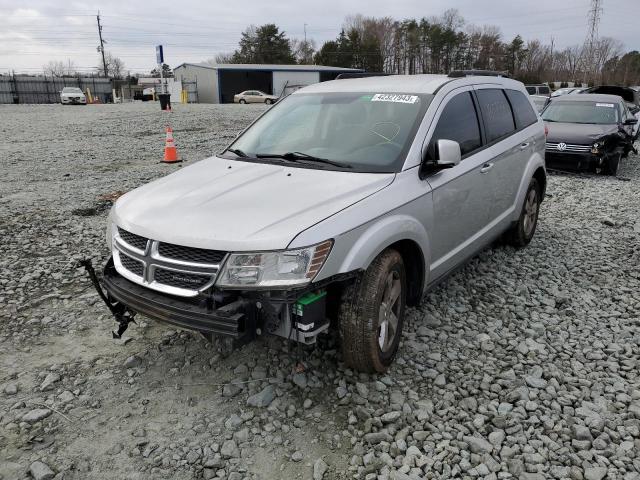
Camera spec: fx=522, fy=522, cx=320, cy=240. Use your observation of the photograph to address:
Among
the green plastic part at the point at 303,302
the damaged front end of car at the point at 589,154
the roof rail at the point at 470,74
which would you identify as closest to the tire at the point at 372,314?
the green plastic part at the point at 303,302

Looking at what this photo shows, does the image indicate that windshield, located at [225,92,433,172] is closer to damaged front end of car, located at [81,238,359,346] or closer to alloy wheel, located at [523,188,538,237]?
damaged front end of car, located at [81,238,359,346]

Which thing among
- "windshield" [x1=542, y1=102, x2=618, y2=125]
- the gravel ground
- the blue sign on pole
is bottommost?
the gravel ground

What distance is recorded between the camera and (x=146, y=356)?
3670 millimetres

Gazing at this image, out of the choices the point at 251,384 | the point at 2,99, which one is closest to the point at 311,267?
the point at 251,384

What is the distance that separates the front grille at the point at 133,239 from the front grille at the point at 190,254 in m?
0.17

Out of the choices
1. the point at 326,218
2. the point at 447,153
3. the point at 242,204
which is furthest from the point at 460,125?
the point at 242,204

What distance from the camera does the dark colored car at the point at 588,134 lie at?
34.1ft

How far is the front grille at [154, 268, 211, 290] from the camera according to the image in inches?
114

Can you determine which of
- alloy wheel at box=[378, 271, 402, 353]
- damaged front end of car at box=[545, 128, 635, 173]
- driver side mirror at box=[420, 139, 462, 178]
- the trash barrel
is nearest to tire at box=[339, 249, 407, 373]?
alloy wheel at box=[378, 271, 402, 353]

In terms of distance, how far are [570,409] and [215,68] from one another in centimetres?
5663

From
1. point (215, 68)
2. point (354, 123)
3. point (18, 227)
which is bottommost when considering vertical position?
point (18, 227)

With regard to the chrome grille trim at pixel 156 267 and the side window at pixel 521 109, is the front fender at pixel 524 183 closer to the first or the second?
the side window at pixel 521 109

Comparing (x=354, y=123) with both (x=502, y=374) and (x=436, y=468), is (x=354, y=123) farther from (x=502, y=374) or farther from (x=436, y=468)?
(x=436, y=468)

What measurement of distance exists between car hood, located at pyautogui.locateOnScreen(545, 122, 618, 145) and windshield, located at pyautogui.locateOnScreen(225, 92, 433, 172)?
25.8 feet
